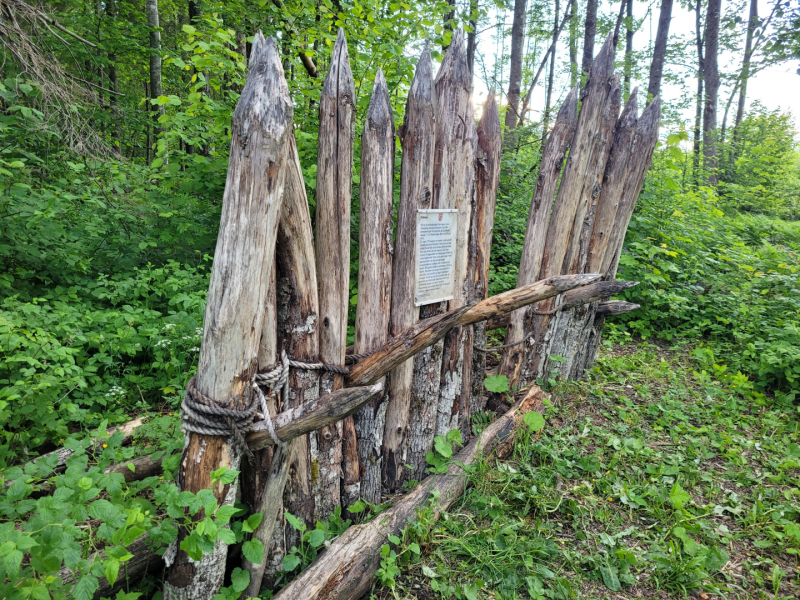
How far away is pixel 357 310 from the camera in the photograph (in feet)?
8.79

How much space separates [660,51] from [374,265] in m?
12.8

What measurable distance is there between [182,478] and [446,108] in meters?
2.54

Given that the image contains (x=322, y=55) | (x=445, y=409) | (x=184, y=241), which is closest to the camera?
(x=445, y=409)

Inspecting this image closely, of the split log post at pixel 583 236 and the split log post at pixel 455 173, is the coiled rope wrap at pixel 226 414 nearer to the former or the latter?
the split log post at pixel 455 173

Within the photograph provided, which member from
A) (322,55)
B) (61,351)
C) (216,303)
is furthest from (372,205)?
(322,55)

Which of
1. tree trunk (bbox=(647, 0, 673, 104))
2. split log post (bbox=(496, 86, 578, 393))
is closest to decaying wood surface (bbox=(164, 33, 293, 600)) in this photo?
split log post (bbox=(496, 86, 578, 393))

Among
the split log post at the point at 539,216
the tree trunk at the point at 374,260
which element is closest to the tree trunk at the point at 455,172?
the tree trunk at the point at 374,260

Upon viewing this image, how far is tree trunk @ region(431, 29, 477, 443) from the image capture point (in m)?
2.73

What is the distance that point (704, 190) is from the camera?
25.9ft

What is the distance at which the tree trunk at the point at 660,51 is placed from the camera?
36.7 ft

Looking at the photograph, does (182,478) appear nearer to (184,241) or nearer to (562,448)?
(562,448)

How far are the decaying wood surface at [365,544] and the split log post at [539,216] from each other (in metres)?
0.95

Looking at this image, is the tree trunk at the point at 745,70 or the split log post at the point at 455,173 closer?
the split log post at the point at 455,173

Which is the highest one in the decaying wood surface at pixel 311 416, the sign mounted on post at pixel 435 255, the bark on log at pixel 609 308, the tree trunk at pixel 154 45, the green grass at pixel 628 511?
the tree trunk at pixel 154 45
